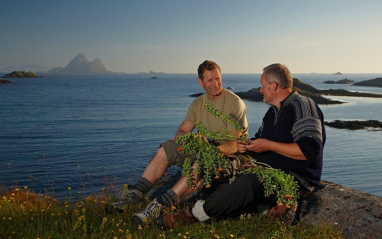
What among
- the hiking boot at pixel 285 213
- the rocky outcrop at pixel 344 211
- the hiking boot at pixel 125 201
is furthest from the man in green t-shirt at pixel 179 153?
the rocky outcrop at pixel 344 211

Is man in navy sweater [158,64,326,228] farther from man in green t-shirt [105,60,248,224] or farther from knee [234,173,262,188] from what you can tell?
man in green t-shirt [105,60,248,224]

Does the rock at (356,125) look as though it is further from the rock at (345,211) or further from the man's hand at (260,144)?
the man's hand at (260,144)

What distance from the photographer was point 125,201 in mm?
5156

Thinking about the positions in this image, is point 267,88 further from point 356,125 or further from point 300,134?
point 356,125

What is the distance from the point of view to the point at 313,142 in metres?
4.11

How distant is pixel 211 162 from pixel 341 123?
26.4 m

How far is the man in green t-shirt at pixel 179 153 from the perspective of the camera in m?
4.89

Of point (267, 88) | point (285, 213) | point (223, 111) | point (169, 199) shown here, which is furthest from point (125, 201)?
point (267, 88)

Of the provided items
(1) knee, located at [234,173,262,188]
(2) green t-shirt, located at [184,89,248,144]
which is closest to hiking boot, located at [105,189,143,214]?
(2) green t-shirt, located at [184,89,248,144]

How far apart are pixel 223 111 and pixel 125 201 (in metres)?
2.05

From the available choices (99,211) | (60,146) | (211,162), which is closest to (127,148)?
(60,146)

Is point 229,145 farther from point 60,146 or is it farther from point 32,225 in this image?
point 60,146

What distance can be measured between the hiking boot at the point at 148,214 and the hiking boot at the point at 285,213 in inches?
58.3

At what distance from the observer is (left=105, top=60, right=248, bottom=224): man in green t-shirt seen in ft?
16.1
